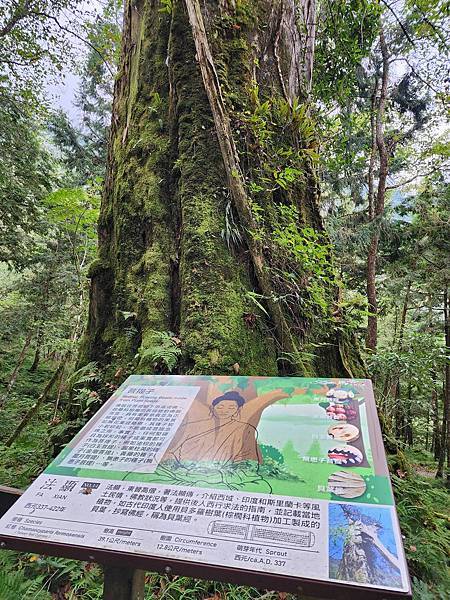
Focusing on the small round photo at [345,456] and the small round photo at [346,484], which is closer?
the small round photo at [346,484]

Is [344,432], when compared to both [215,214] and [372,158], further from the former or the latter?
[372,158]

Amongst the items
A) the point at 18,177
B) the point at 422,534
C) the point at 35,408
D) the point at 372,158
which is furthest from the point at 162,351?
the point at 372,158

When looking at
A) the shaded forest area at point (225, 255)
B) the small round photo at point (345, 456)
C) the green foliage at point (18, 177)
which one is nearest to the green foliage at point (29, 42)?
the green foliage at point (18, 177)

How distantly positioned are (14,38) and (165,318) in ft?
35.8

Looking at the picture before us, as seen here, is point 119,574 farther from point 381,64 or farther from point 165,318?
point 381,64

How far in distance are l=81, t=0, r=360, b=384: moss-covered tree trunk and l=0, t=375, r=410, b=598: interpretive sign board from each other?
982 mm

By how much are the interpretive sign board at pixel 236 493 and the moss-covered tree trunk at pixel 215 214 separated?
3.22ft

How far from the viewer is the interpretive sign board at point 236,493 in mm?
1025

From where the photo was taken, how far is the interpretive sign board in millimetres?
1025

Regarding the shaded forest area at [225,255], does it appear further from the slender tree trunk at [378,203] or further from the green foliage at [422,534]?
the slender tree trunk at [378,203]

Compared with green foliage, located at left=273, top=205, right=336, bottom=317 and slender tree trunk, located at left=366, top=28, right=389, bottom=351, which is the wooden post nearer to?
green foliage, located at left=273, top=205, right=336, bottom=317

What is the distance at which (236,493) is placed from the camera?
124 centimetres

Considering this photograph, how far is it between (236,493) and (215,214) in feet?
7.61

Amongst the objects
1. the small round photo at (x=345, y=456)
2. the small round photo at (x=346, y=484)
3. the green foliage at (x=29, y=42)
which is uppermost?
the green foliage at (x=29, y=42)
